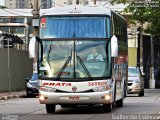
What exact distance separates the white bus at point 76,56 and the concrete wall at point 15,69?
1697cm

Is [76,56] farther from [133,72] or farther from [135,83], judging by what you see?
[133,72]

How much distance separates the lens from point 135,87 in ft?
110

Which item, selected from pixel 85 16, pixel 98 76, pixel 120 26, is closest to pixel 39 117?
pixel 98 76

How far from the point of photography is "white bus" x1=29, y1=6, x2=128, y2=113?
18172 mm

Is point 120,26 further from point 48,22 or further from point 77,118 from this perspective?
point 77,118

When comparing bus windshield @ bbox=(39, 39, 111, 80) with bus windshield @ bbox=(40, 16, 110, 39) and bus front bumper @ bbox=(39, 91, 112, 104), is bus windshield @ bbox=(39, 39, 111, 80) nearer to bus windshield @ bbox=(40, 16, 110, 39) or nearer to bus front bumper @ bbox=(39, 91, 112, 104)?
bus windshield @ bbox=(40, 16, 110, 39)

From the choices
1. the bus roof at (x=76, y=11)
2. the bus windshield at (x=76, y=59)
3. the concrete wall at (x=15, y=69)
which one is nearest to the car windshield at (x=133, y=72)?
the concrete wall at (x=15, y=69)

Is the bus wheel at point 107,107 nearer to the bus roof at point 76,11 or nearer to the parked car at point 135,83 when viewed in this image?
the bus roof at point 76,11

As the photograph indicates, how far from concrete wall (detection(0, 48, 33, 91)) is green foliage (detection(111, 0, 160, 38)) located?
8.36m

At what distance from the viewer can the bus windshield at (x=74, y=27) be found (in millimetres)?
18766

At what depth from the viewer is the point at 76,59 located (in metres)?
18.4

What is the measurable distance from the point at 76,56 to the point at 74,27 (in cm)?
108

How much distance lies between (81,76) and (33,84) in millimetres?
15246

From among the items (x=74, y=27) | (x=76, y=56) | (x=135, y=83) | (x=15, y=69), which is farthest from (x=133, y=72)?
(x=76, y=56)
